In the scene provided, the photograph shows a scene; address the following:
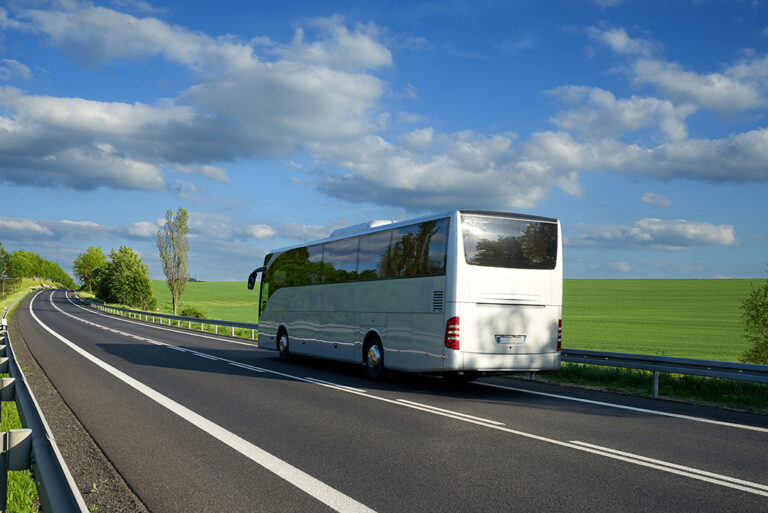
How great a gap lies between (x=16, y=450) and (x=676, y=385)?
1145 cm

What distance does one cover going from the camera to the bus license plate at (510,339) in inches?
470

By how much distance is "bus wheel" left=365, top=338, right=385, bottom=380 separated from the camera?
46.2ft

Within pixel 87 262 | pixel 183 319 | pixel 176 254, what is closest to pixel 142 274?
pixel 176 254

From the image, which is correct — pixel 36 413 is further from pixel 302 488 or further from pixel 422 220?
pixel 422 220

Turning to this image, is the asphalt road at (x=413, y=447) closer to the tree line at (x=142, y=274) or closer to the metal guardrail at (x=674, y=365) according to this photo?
the metal guardrail at (x=674, y=365)

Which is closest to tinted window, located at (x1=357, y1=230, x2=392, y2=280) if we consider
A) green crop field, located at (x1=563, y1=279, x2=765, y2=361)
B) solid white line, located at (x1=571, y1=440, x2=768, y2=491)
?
solid white line, located at (x1=571, y1=440, x2=768, y2=491)

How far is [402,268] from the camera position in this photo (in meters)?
13.3

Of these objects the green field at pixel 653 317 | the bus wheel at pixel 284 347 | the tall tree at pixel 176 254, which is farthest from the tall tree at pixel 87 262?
the bus wheel at pixel 284 347

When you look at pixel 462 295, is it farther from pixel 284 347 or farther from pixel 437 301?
pixel 284 347

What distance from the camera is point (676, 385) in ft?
40.7

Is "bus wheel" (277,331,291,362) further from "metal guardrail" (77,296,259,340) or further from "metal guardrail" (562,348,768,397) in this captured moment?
"metal guardrail" (562,348,768,397)

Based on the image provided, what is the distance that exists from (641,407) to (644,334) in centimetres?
3105

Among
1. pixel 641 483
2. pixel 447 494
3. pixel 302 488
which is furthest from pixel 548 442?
pixel 302 488

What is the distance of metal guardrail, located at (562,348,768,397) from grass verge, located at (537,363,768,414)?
44cm
